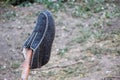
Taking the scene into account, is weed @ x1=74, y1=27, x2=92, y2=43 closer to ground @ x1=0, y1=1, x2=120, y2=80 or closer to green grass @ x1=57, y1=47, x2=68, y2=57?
ground @ x1=0, y1=1, x2=120, y2=80

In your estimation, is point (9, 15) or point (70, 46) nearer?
point (70, 46)

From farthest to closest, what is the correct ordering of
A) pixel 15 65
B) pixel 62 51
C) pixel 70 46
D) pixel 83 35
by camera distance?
1. pixel 83 35
2. pixel 70 46
3. pixel 62 51
4. pixel 15 65

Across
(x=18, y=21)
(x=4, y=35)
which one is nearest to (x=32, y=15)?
(x=18, y=21)

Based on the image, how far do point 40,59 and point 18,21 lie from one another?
226 inches

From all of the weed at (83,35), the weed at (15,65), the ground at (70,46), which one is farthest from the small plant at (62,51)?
the weed at (15,65)

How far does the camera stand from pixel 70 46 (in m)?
5.75

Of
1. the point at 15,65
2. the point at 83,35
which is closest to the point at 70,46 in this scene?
the point at 83,35

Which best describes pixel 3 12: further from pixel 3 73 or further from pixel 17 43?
pixel 3 73

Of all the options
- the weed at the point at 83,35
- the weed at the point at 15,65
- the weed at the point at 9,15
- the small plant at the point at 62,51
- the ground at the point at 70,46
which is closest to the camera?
A: the ground at the point at 70,46

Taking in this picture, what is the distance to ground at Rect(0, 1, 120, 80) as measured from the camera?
4691 mm

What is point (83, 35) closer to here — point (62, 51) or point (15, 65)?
point (62, 51)

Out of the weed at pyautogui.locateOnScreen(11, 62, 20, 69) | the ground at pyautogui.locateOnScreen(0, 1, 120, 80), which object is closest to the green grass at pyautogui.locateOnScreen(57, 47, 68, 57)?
the ground at pyautogui.locateOnScreen(0, 1, 120, 80)

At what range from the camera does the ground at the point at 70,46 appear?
4691 mm

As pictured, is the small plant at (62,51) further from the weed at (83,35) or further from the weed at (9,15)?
the weed at (9,15)
